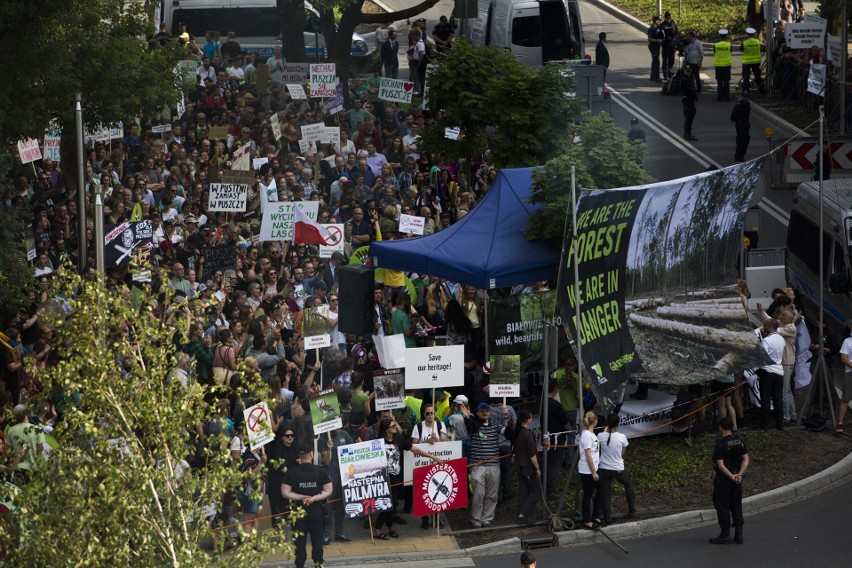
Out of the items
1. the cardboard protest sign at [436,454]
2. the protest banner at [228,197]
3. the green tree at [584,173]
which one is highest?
the green tree at [584,173]

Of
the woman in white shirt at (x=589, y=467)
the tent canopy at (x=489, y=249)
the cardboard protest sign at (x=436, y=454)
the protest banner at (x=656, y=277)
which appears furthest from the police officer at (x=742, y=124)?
the cardboard protest sign at (x=436, y=454)

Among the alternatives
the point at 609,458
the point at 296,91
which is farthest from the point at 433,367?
the point at 296,91

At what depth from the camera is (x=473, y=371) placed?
18.9m

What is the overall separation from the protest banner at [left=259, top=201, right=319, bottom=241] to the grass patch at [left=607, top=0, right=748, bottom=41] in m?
26.6

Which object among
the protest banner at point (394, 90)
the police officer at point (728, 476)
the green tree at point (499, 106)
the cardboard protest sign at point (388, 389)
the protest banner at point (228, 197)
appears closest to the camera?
the police officer at point (728, 476)

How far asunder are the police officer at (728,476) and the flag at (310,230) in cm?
803

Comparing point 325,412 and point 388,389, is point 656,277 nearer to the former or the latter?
point 388,389

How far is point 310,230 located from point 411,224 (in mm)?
1861

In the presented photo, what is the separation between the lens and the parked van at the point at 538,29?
34.1 meters

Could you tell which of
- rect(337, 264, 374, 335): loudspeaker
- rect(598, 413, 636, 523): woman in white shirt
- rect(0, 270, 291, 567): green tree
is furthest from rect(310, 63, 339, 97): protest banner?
rect(0, 270, 291, 567): green tree

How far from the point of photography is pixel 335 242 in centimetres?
2127

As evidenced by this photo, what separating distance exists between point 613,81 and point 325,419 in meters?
26.7

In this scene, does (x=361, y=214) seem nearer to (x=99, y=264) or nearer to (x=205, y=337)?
(x=205, y=337)

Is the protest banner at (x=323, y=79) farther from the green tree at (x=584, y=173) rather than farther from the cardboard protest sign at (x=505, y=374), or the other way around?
the cardboard protest sign at (x=505, y=374)
